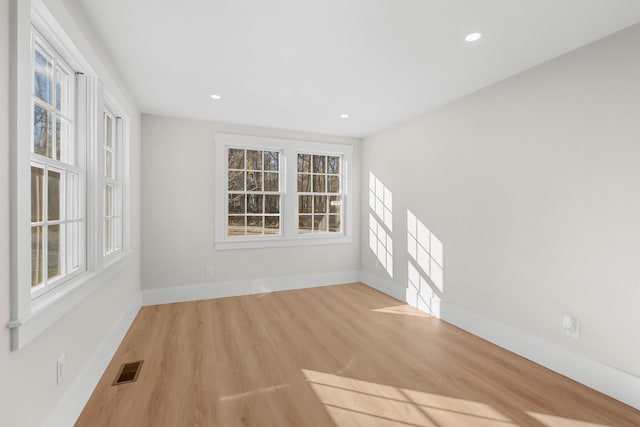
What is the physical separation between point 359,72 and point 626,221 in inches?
90.3

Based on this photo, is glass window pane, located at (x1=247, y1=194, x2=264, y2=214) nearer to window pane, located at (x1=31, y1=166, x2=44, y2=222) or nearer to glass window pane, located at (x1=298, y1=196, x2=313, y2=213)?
glass window pane, located at (x1=298, y1=196, x2=313, y2=213)

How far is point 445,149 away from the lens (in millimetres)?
3480

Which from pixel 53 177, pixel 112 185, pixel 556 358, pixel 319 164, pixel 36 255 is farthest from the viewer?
pixel 319 164

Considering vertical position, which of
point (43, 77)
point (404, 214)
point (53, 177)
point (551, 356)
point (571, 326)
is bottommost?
point (551, 356)

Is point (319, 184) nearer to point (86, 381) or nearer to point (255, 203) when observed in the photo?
point (255, 203)

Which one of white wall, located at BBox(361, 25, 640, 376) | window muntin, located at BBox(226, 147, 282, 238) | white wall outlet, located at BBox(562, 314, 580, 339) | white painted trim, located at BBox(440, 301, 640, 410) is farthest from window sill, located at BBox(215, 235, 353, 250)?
white wall outlet, located at BBox(562, 314, 580, 339)

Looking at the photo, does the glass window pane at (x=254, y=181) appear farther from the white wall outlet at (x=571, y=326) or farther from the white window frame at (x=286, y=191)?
the white wall outlet at (x=571, y=326)

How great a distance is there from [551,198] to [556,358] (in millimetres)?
1296

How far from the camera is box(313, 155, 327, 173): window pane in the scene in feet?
16.3

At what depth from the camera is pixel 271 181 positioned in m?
4.64

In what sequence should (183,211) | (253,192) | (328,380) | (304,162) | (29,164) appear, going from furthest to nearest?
(304,162)
(253,192)
(183,211)
(328,380)
(29,164)

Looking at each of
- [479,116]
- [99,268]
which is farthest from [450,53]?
[99,268]

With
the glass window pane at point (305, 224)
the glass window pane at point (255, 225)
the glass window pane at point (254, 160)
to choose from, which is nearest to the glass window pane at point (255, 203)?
the glass window pane at point (255, 225)

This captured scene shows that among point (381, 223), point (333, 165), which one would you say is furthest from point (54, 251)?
point (333, 165)
